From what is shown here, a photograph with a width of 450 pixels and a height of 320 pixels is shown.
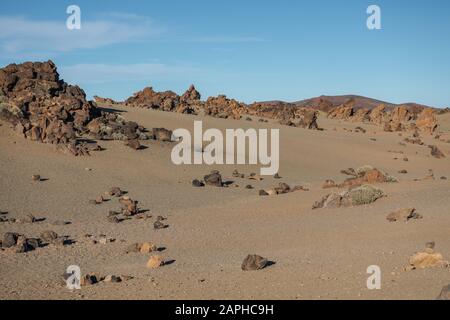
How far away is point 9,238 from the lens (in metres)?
12.4

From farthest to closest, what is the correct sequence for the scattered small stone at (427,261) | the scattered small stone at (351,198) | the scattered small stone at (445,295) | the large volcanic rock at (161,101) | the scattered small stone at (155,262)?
the large volcanic rock at (161,101) → the scattered small stone at (351,198) → the scattered small stone at (155,262) → the scattered small stone at (427,261) → the scattered small stone at (445,295)

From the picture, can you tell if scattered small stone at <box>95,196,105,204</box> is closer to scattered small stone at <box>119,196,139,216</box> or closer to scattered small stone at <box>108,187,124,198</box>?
scattered small stone at <box>108,187,124,198</box>

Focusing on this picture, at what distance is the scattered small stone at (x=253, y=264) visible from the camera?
9.91 meters

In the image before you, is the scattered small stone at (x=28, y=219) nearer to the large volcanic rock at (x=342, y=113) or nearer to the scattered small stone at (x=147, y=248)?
the scattered small stone at (x=147, y=248)

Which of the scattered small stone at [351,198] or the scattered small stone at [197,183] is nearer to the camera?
the scattered small stone at [351,198]

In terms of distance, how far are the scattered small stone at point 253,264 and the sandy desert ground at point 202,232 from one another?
5.7 inches

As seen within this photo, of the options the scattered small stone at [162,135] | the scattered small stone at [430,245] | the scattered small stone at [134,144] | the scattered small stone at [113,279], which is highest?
the scattered small stone at [162,135]

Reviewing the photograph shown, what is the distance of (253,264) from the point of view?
32.6ft

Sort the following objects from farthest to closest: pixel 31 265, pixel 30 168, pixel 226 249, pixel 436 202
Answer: pixel 30 168 < pixel 436 202 < pixel 226 249 < pixel 31 265

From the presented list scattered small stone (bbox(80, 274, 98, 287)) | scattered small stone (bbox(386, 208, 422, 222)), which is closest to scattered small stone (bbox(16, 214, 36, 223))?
scattered small stone (bbox(80, 274, 98, 287))

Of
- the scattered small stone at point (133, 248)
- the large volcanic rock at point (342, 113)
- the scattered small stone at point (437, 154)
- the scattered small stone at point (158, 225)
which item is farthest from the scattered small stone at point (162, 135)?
the large volcanic rock at point (342, 113)
